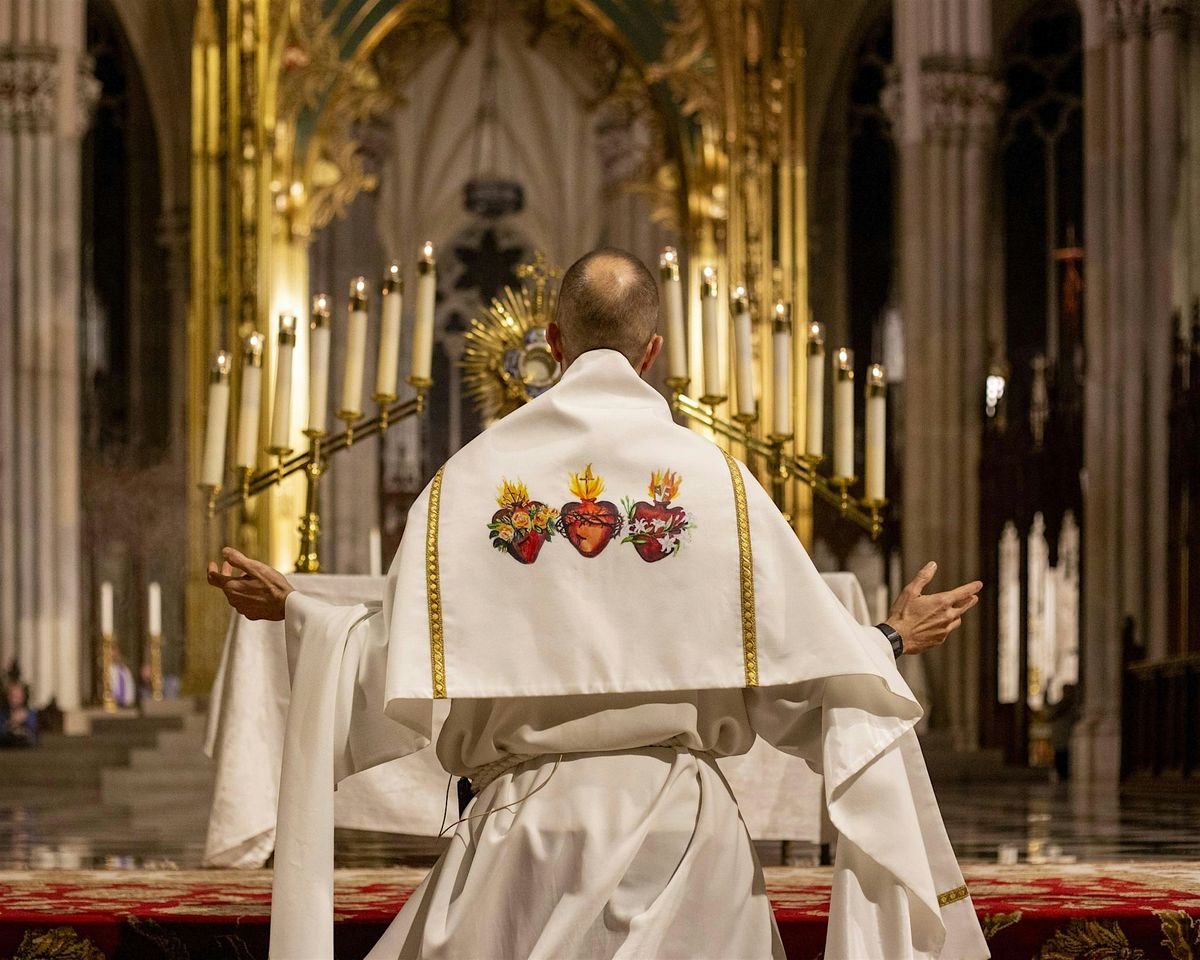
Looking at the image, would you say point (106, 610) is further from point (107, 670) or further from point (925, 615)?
point (925, 615)

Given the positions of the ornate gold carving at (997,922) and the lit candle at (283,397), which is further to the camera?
the lit candle at (283,397)

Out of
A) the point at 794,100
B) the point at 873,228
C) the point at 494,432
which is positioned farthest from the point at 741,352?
the point at 873,228

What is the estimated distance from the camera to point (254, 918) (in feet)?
12.0

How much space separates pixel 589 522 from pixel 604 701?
0.25 meters

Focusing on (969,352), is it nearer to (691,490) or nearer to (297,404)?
(297,404)

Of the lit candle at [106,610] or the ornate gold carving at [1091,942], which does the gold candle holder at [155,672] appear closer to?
the lit candle at [106,610]

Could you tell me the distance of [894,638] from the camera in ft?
8.95

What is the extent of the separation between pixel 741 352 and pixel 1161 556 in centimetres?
709

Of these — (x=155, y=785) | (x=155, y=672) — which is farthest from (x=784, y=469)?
(x=155, y=672)

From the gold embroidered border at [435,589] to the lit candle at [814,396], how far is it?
2867 mm

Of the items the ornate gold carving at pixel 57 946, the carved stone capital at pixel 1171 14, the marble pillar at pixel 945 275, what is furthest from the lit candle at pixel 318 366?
the marble pillar at pixel 945 275

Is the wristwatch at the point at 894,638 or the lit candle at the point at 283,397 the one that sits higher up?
the lit candle at the point at 283,397

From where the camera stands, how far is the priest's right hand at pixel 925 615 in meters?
2.75

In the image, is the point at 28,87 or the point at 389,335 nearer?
the point at 389,335
